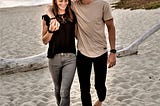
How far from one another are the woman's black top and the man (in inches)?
4.5

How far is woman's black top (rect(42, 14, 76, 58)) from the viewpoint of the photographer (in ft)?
15.0

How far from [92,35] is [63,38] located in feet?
1.40

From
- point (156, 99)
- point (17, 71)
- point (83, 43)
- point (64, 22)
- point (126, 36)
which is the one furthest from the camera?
point (126, 36)

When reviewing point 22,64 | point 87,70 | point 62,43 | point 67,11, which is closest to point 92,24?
point 67,11

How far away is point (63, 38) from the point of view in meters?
4.59

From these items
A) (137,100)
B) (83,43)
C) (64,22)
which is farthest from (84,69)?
(137,100)

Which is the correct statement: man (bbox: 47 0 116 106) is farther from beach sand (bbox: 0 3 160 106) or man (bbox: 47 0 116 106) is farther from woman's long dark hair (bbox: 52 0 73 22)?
beach sand (bbox: 0 3 160 106)

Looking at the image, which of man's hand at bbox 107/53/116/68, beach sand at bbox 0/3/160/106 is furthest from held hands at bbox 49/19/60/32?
beach sand at bbox 0/3/160/106

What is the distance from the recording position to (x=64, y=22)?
14.9 feet

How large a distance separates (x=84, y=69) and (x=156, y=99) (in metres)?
2.14

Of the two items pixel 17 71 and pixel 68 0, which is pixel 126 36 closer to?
pixel 17 71

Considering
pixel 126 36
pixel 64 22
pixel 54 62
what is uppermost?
pixel 64 22

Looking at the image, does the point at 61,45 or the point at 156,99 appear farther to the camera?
the point at 156,99

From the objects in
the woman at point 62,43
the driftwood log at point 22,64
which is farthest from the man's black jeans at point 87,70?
the driftwood log at point 22,64
